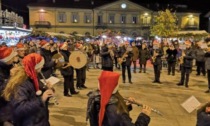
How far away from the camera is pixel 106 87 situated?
324 centimetres

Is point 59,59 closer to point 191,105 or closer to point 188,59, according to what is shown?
point 188,59

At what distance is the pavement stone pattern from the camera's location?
7770mm

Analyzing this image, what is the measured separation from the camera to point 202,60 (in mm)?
16641

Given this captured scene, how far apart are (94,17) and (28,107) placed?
70.1 m

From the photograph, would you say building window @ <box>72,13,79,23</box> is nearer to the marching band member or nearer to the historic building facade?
the historic building facade

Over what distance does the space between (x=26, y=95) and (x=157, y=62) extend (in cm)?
1073

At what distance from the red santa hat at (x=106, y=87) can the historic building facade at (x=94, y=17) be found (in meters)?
68.6

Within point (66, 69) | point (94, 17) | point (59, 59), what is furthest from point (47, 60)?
point (94, 17)

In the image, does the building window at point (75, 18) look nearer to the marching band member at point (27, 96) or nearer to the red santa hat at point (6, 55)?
the red santa hat at point (6, 55)

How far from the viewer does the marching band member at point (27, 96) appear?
11.6ft

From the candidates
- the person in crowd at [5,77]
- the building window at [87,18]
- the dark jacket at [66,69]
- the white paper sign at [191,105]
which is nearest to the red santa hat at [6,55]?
the person in crowd at [5,77]

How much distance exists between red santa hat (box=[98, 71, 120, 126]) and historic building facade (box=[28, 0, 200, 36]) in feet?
225

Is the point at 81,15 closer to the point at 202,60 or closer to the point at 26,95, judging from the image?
the point at 202,60

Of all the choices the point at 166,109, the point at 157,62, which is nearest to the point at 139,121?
the point at 166,109
